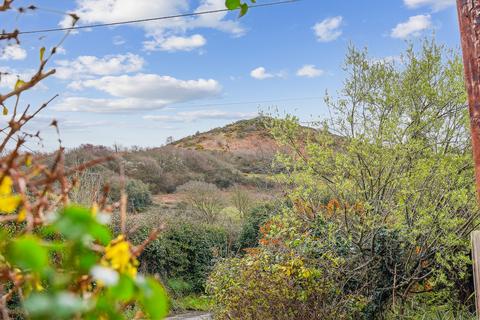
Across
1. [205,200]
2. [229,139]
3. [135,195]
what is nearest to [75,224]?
[205,200]

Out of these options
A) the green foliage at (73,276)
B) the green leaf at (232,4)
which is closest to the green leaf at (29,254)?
the green foliage at (73,276)

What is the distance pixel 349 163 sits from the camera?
5.83 m

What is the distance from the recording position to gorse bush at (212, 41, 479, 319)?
5.52m

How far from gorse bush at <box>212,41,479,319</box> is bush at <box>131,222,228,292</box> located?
4.78 m

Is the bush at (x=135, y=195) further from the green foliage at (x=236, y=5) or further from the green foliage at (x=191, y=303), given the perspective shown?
the green foliage at (x=236, y=5)

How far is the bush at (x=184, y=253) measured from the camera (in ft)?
34.4

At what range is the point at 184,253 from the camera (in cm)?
1094

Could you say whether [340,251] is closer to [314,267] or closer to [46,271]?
[314,267]

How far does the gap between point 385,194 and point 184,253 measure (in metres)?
5.96

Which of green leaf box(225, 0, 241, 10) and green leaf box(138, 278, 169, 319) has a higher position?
green leaf box(225, 0, 241, 10)

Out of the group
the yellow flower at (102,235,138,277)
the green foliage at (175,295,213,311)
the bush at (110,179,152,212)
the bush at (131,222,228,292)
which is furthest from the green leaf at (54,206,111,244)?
the bush at (110,179,152,212)

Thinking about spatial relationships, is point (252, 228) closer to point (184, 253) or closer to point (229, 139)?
point (184, 253)

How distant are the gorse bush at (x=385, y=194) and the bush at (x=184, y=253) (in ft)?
15.7

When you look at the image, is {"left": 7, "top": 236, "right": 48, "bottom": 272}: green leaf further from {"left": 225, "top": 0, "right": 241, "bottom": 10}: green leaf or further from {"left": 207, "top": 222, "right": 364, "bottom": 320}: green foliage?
{"left": 207, "top": 222, "right": 364, "bottom": 320}: green foliage
